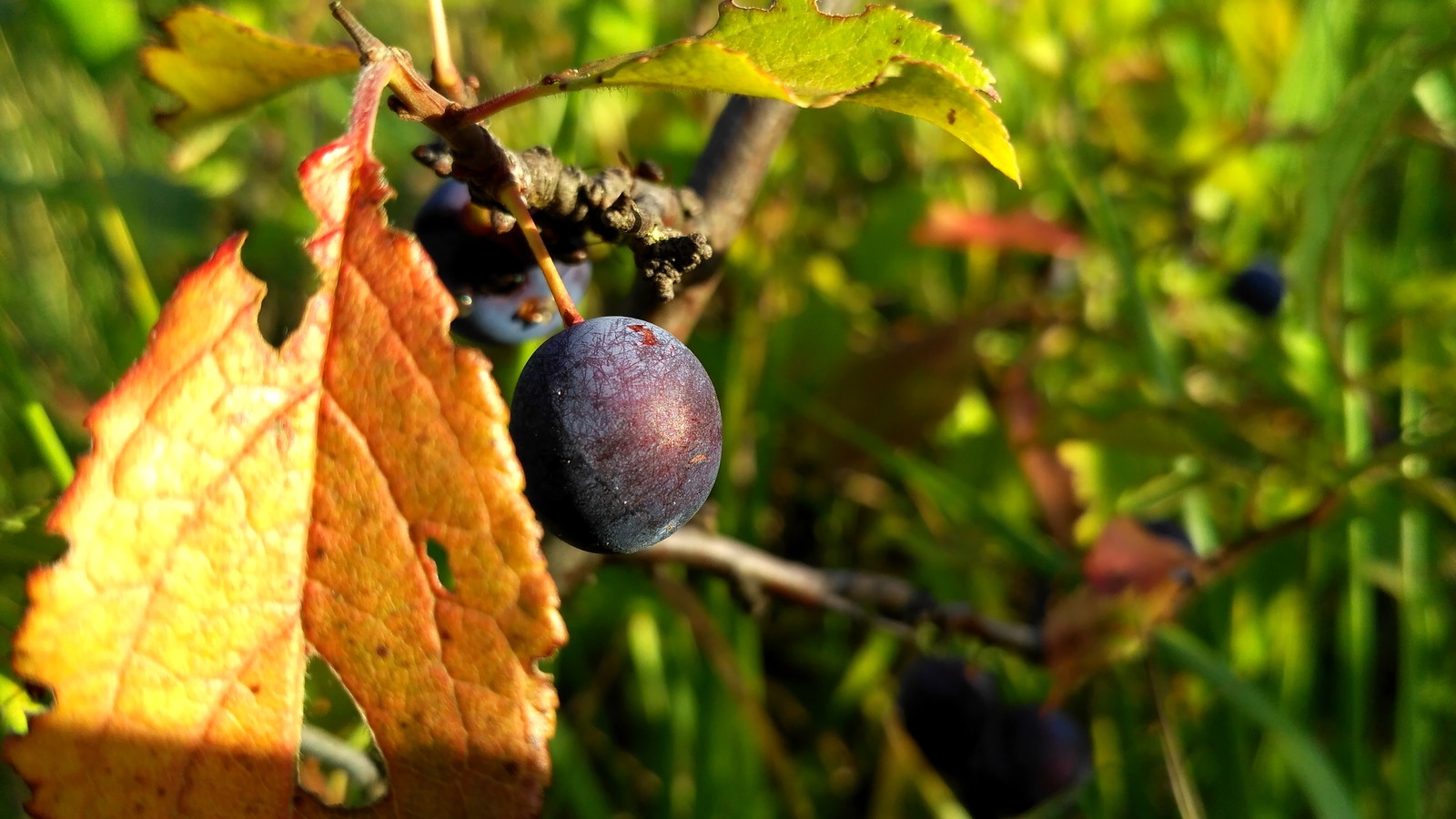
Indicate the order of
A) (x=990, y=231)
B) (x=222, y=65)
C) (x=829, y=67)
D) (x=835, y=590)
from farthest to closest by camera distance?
(x=990, y=231) → (x=835, y=590) → (x=222, y=65) → (x=829, y=67)

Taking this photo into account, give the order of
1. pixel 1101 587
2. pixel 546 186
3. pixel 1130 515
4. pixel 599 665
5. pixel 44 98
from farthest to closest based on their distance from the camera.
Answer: pixel 44 98, pixel 599 665, pixel 1130 515, pixel 1101 587, pixel 546 186

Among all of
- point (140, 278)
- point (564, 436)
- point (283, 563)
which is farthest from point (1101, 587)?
point (140, 278)

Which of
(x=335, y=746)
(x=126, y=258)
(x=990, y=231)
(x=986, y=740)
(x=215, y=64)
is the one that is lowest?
(x=986, y=740)

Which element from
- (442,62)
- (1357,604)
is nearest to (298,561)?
(442,62)

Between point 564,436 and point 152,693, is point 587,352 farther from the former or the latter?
point 152,693

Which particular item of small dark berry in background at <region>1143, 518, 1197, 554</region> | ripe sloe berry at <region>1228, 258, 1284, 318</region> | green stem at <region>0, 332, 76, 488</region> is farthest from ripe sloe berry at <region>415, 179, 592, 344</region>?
ripe sloe berry at <region>1228, 258, 1284, 318</region>

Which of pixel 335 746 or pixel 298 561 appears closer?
pixel 298 561

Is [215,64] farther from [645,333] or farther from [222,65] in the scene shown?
[645,333]

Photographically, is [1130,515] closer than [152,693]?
No
